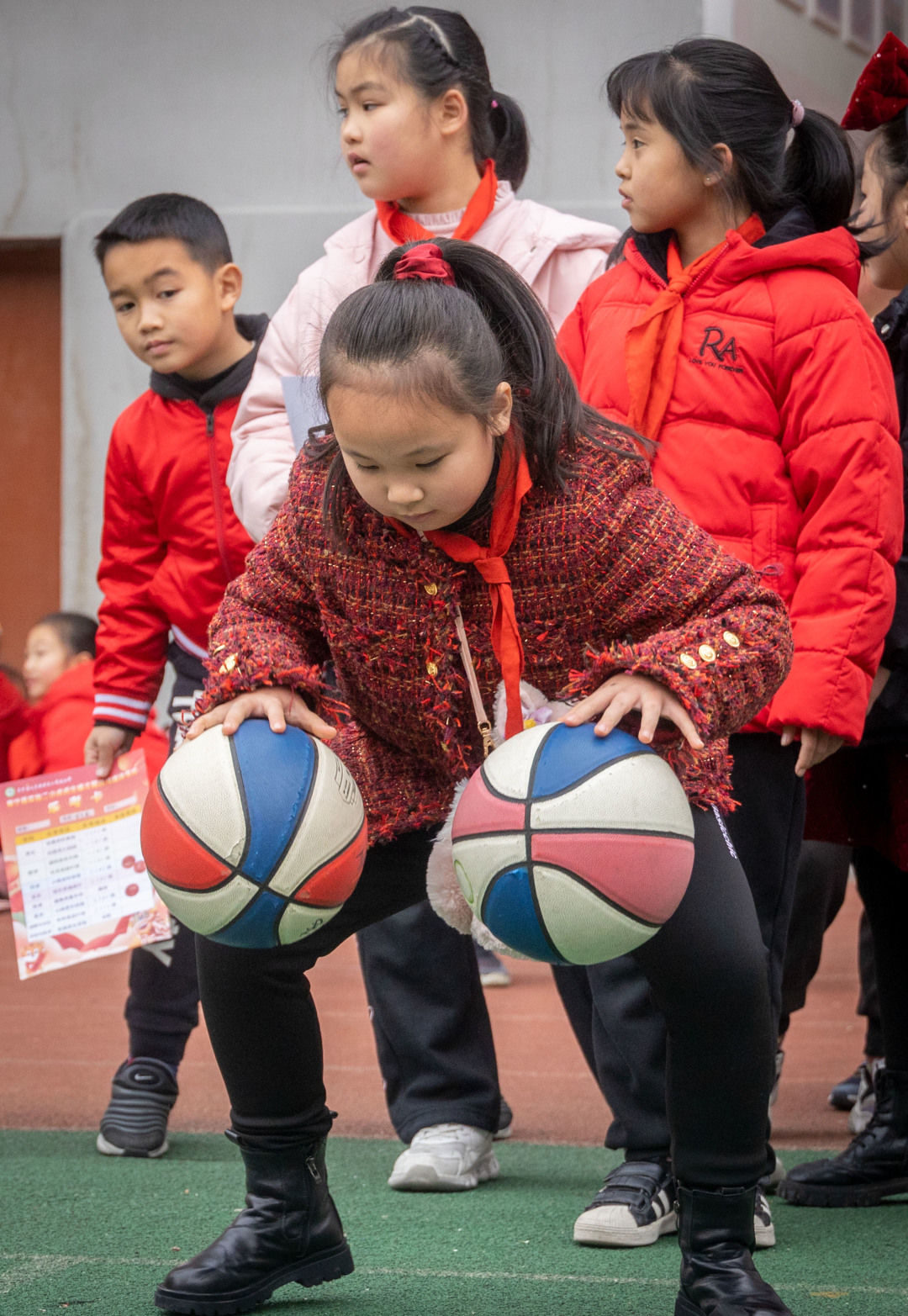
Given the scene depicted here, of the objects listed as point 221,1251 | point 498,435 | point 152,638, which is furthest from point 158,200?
point 221,1251

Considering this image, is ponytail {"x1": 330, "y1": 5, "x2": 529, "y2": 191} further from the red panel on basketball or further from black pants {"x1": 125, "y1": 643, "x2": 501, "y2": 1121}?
the red panel on basketball

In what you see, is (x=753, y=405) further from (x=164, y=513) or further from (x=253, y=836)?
(x=164, y=513)

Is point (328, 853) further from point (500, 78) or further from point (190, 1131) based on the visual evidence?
point (500, 78)

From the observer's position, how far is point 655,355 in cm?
315

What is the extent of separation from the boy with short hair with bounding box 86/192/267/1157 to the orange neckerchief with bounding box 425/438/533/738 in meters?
1.59

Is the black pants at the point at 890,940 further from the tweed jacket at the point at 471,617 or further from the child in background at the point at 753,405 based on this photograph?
the tweed jacket at the point at 471,617

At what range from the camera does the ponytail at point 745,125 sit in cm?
322

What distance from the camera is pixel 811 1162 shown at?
3535 mm

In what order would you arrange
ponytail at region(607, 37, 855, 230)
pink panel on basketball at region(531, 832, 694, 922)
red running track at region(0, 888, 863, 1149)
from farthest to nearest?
1. red running track at region(0, 888, 863, 1149)
2. ponytail at region(607, 37, 855, 230)
3. pink panel on basketball at region(531, 832, 694, 922)

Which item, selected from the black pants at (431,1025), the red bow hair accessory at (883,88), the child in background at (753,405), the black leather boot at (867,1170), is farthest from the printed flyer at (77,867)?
the red bow hair accessory at (883,88)

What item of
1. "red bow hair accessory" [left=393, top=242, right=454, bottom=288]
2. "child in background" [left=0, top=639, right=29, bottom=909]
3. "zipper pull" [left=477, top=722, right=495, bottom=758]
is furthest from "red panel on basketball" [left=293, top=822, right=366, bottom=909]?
"child in background" [left=0, top=639, right=29, bottom=909]

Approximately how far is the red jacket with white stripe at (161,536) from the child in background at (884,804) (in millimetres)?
1547

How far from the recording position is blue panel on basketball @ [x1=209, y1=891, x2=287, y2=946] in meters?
2.41

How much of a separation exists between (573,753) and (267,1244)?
95 cm
